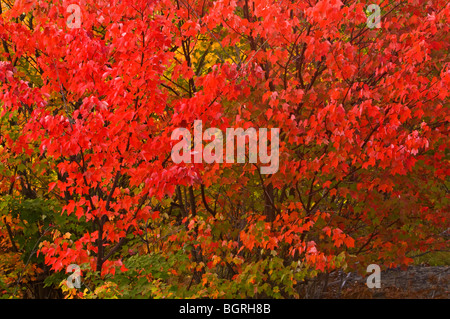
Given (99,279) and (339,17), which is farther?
(99,279)

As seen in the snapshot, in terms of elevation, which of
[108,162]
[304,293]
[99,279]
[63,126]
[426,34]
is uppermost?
[426,34]

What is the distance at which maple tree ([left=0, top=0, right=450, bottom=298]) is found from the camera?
5.41 metres

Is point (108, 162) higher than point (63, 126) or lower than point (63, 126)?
lower

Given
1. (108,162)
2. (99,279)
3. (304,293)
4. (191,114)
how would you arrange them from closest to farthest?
1. (191,114)
2. (108,162)
3. (99,279)
4. (304,293)

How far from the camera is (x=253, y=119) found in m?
6.30

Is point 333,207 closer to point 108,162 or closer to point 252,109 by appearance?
point 252,109

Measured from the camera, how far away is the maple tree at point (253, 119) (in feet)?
17.7

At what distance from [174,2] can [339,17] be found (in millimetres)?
2788

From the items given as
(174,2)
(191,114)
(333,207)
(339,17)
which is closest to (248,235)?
(333,207)

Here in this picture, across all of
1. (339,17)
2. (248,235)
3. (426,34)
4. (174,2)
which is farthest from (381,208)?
(174,2)
